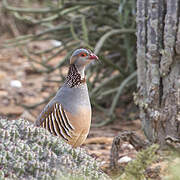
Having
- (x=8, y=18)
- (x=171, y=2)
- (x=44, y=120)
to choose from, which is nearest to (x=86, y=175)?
(x=44, y=120)

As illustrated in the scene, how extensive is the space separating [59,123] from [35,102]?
445 centimetres

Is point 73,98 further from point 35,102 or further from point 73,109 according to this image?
point 35,102

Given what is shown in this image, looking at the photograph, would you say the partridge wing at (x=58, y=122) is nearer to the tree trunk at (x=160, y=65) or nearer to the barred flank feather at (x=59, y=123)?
the barred flank feather at (x=59, y=123)

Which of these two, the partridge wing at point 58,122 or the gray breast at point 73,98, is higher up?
the gray breast at point 73,98

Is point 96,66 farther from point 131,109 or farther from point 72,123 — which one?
point 72,123

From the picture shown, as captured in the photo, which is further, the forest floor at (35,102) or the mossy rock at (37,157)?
the forest floor at (35,102)

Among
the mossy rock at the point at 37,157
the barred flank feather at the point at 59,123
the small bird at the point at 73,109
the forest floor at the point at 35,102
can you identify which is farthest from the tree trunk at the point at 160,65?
the mossy rock at the point at 37,157

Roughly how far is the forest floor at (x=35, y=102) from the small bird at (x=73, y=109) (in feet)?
1.84

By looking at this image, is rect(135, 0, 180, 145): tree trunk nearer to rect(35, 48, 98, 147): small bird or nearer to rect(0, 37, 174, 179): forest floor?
rect(0, 37, 174, 179): forest floor

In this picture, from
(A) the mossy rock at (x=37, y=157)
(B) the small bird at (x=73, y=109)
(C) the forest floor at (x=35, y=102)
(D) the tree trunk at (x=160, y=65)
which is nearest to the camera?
(A) the mossy rock at (x=37, y=157)

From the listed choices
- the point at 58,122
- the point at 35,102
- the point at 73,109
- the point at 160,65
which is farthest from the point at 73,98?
the point at 35,102

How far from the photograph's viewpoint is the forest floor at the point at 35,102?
5165 mm

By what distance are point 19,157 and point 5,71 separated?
7.47 metres

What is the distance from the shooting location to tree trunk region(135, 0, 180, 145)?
3.84m
